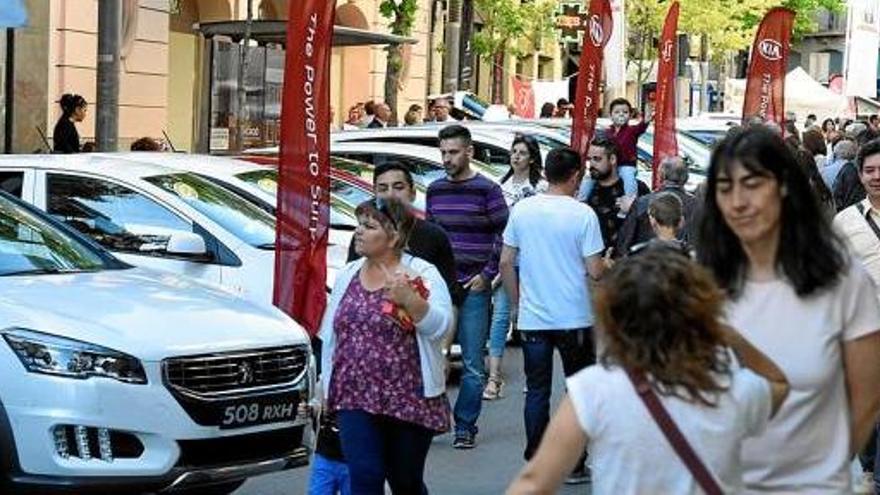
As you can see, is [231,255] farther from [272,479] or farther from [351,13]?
[351,13]

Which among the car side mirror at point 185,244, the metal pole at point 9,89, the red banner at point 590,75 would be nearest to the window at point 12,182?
the car side mirror at point 185,244

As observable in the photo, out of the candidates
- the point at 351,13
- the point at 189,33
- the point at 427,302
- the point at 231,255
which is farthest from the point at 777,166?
the point at 351,13

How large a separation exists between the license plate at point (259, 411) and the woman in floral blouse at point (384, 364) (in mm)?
909

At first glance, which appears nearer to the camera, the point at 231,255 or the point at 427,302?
the point at 427,302

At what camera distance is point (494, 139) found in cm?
1839

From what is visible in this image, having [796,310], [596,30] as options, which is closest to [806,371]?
[796,310]

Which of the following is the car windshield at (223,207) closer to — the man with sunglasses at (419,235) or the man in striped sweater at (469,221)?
the man in striped sweater at (469,221)

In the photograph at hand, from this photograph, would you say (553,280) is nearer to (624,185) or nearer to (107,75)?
(624,185)

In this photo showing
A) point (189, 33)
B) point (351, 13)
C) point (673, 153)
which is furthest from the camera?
point (351, 13)

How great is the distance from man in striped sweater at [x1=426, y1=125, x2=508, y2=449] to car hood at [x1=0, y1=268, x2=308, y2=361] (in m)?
2.33

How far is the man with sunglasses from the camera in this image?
7.96m

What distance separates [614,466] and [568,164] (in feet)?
17.7

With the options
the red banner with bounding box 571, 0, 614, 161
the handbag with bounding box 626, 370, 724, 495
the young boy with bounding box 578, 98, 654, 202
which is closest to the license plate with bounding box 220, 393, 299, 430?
the handbag with bounding box 626, 370, 724, 495

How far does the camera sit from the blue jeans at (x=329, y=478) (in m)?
6.93
